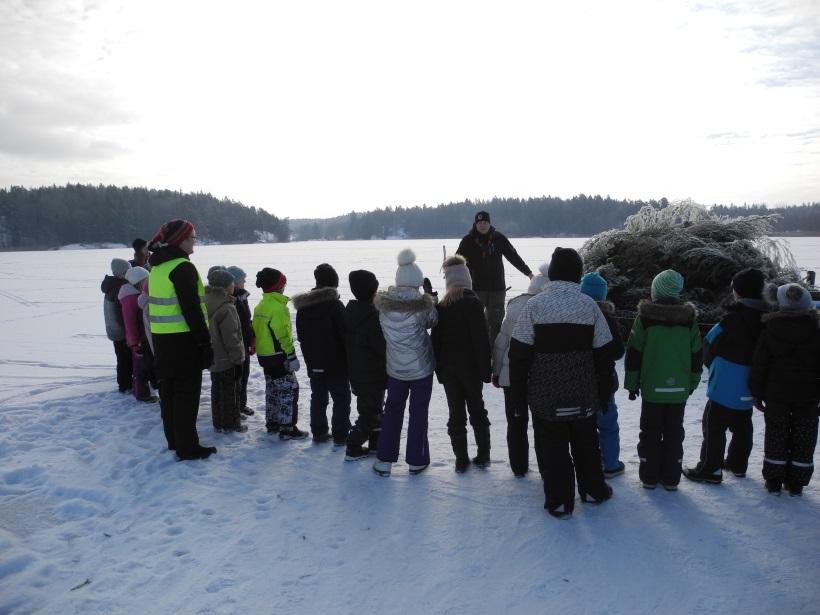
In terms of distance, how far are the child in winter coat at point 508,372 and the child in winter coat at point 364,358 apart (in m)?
0.96

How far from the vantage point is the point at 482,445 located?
14.7 feet

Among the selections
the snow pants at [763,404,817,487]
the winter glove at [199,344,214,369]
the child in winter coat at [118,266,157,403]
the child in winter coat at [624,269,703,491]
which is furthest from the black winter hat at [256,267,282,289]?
the snow pants at [763,404,817,487]

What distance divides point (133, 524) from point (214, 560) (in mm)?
839

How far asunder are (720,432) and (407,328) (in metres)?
2.45

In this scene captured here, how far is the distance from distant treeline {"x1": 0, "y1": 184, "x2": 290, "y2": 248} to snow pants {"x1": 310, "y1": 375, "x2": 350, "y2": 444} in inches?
3369

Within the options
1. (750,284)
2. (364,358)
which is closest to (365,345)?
(364,358)

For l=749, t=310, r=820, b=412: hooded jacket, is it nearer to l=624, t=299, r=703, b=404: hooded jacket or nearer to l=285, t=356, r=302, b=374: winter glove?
l=624, t=299, r=703, b=404: hooded jacket

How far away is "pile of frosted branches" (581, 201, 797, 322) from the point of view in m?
8.78

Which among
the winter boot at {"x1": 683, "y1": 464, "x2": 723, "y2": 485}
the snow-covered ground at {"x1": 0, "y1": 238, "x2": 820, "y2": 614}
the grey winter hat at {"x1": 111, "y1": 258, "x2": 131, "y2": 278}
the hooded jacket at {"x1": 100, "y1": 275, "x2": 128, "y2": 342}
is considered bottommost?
the snow-covered ground at {"x1": 0, "y1": 238, "x2": 820, "y2": 614}

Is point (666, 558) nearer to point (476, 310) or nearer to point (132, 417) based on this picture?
point (476, 310)

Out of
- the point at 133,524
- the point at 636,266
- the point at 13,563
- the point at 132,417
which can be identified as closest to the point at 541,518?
the point at 133,524

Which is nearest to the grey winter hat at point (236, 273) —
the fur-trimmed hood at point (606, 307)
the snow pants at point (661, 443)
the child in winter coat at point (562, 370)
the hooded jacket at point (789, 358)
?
the child in winter coat at point (562, 370)

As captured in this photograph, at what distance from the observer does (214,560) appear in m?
3.26

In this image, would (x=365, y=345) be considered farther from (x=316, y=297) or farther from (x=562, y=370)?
(x=562, y=370)
